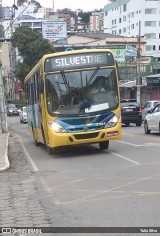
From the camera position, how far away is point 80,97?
1406cm

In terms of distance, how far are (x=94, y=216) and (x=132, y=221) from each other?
0.65 meters

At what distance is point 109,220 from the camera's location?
6387 millimetres

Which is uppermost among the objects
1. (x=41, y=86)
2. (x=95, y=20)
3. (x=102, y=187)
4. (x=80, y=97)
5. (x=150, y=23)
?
(x=95, y=20)

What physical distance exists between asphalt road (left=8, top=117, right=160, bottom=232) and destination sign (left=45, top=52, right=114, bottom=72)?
295 cm

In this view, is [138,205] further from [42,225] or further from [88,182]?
[88,182]

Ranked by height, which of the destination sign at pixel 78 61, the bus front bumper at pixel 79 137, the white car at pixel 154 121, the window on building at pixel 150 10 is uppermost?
the window on building at pixel 150 10

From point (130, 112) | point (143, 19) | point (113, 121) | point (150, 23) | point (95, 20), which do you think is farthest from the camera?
point (95, 20)

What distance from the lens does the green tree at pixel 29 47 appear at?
5856 cm

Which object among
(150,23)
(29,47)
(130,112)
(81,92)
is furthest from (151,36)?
(81,92)

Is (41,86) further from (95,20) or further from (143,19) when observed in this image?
(95,20)

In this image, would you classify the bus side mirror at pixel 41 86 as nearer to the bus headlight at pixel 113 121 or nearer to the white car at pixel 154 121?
the bus headlight at pixel 113 121

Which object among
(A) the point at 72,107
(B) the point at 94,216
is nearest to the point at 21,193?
(B) the point at 94,216

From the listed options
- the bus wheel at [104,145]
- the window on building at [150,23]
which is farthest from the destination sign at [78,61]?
the window on building at [150,23]

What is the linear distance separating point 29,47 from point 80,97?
4605 cm
